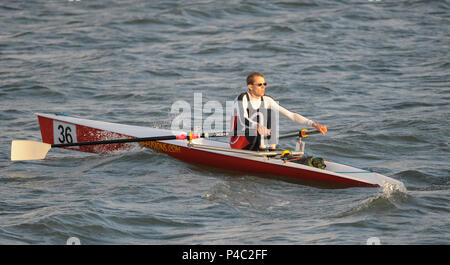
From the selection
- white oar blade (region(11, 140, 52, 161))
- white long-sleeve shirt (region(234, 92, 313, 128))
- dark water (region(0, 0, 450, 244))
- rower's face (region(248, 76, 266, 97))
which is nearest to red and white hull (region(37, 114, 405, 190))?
dark water (region(0, 0, 450, 244))

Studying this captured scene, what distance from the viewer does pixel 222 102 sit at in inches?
535

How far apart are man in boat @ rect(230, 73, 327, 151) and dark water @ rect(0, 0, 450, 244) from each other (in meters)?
0.56

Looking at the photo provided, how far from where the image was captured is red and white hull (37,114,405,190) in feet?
26.7

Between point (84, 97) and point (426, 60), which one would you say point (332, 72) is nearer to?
point (426, 60)

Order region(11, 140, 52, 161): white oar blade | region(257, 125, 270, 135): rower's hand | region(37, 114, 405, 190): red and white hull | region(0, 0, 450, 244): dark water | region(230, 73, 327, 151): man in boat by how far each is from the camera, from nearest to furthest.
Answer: region(0, 0, 450, 244): dark water < region(257, 125, 270, 135): rower's hand < region(37, 114, 405, 190): red and white hull < region(230, 73, 327, 151): man in boat < region(11, 140, 52, 161): white oar blade

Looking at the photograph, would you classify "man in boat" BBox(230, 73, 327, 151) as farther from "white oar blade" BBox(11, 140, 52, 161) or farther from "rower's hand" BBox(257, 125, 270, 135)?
"white oar blade" BBox(11, 140, 52, 161)

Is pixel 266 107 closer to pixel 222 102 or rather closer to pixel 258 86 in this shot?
pixel 258 86

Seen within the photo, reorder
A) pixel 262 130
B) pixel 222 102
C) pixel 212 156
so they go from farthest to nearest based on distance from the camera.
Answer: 1. pixel 222 102
2. pixel 212 156
3. pixel 262 130

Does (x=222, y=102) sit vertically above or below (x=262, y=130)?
below

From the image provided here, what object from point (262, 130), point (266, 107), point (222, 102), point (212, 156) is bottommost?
point (212, 156)

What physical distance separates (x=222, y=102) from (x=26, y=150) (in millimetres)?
5319

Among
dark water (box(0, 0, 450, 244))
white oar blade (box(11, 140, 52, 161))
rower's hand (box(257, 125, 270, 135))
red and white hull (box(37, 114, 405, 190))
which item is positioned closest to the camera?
dark water (box(0, 0, 450, 244))

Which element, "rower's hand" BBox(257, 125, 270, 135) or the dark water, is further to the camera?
"rower's hand" BBox(257, 125, 270, 135)

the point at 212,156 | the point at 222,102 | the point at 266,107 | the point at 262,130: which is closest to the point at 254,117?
the point at 266,107
